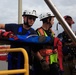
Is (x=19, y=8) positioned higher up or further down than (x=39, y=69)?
higher up

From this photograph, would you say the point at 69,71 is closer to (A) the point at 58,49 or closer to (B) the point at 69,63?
(B) the point at 69,63

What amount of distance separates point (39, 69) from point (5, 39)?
36.7 inches

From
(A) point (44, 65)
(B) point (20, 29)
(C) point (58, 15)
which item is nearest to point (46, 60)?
(A) point (44, 65)

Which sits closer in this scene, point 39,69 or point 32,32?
point 32,32

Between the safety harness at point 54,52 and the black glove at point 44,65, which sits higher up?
the safety harness at point 54,52

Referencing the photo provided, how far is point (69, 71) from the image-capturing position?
458 centimetres

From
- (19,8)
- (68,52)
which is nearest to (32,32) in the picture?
(68,52)

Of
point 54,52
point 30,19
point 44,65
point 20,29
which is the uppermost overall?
point 30,19

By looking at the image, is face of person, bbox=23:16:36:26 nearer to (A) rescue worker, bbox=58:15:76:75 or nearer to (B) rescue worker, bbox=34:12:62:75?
(B) rescue worker, bbox=34:12:62:75

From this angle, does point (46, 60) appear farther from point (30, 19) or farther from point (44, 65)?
point (30, 19)

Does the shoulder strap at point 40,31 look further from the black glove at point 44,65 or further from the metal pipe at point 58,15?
the metal pipe at point 58,15

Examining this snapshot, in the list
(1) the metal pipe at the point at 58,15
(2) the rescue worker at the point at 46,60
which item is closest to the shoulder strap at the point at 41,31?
(2) the rescue worker at the point at 46,60

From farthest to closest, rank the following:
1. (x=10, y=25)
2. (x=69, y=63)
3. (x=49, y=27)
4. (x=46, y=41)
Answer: (x=69, y=63), (x=49, y=27), (x=10, y=25), (x=46, y=41)

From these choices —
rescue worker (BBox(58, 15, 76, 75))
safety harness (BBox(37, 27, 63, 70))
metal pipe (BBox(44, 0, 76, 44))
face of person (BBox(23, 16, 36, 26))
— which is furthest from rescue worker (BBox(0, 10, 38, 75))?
metal pipe (BBox(44, 0, 76, 44))
